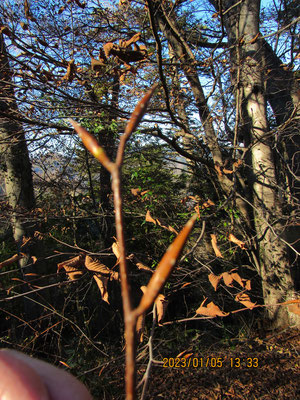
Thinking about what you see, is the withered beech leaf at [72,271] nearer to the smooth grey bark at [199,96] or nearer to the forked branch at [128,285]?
the forked branch at [128,285]

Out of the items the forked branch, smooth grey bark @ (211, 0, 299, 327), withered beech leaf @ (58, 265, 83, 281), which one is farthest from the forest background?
the forked branch

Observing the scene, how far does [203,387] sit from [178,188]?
3.62m

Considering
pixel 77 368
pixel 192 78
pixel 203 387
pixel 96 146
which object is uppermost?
pixel 192 78

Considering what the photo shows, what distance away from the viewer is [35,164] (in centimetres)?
475

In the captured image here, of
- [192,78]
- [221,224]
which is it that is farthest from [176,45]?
[221,224]

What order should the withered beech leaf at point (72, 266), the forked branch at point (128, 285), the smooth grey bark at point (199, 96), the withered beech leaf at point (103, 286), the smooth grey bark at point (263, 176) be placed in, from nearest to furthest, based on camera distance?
1. the forked branch at point (128, 285)
2. the withered beech leaf at point (103, 286)
3. the withered beech leaf at point (72, 266)
4. the smooth grey bark at point (199, 96)
5. the smooth grey bark at point (263, 176)

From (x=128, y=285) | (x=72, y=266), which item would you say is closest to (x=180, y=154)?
(x=72, y=266)

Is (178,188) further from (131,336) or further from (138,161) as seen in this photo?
(131,336)

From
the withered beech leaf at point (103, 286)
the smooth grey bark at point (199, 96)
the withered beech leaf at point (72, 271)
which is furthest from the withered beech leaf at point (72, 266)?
the smooth grey bark at point (199, 96)
